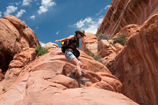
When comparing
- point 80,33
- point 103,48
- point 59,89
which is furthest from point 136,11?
point 59,89

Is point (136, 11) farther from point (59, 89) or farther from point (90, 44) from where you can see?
point (59, 89)

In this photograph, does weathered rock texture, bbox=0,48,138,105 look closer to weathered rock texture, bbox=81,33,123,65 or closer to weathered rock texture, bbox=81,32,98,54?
weathered rock texture, bbox=81,33,123,65

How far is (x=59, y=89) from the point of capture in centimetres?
327

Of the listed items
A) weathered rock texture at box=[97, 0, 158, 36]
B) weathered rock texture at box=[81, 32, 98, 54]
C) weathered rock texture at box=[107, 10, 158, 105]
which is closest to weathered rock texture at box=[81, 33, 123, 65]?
weathered rock texture at box=[81, 32, 98, 54]

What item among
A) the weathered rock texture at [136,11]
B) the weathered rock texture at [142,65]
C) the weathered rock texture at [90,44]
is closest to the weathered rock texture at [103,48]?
the weathered rock texture at [90,44]

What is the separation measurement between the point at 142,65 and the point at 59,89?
585 centimetres

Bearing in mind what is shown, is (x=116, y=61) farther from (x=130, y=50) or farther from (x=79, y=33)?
(x=79, y=33)

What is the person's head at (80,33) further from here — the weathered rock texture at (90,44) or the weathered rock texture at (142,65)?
the weathered rock texture at (90,44)

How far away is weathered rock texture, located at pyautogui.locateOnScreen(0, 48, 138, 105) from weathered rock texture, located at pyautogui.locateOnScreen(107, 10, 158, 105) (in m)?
2.35

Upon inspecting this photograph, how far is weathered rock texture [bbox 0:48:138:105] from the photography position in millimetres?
2395

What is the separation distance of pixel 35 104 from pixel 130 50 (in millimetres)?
7228

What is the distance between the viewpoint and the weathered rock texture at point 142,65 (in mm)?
6461

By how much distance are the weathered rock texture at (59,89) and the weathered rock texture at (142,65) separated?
2.35m

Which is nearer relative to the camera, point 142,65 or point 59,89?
point 59,89
